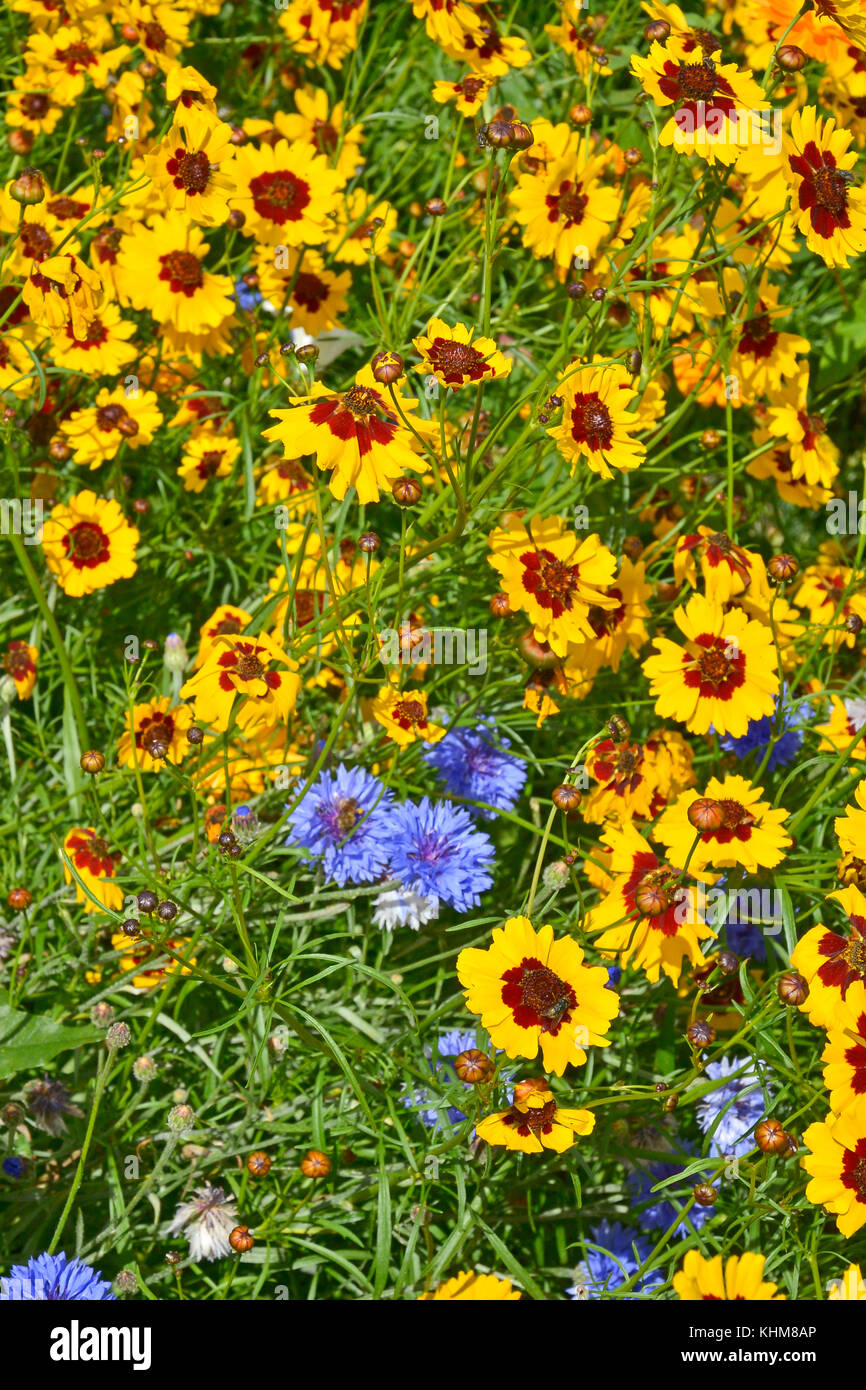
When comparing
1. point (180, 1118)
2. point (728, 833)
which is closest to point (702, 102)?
point (728, 833)

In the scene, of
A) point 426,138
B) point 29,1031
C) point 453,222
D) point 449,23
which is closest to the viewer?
point 29,1031

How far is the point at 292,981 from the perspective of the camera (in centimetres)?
239

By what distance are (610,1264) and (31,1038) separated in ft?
3.42

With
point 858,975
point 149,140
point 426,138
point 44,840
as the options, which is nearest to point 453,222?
point 426,138

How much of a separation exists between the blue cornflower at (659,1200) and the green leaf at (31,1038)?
97cm

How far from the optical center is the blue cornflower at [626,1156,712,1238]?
231 cm

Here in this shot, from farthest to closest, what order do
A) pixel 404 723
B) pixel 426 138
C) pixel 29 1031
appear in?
pixel 426 138 < pixel 404 723 < pixel 29 1031

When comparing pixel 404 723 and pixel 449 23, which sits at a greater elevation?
pixel 449 23

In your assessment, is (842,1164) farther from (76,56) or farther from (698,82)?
(76,56)

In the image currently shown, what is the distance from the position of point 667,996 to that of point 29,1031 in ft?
3.70

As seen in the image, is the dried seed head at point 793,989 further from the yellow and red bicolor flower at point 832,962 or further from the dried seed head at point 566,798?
the dried seed head at point 566,798

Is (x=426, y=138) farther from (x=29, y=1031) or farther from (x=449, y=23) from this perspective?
(x=29, y=1031)

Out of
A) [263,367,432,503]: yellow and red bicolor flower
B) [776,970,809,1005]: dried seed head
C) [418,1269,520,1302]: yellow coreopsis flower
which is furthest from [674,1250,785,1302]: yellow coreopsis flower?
[263,367,432,503]: yellow and red bicolor flower

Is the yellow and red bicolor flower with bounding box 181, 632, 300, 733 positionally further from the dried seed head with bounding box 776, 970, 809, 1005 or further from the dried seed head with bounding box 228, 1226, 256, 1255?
the dried seed head with bounding box 776, 970, 809, 1005
